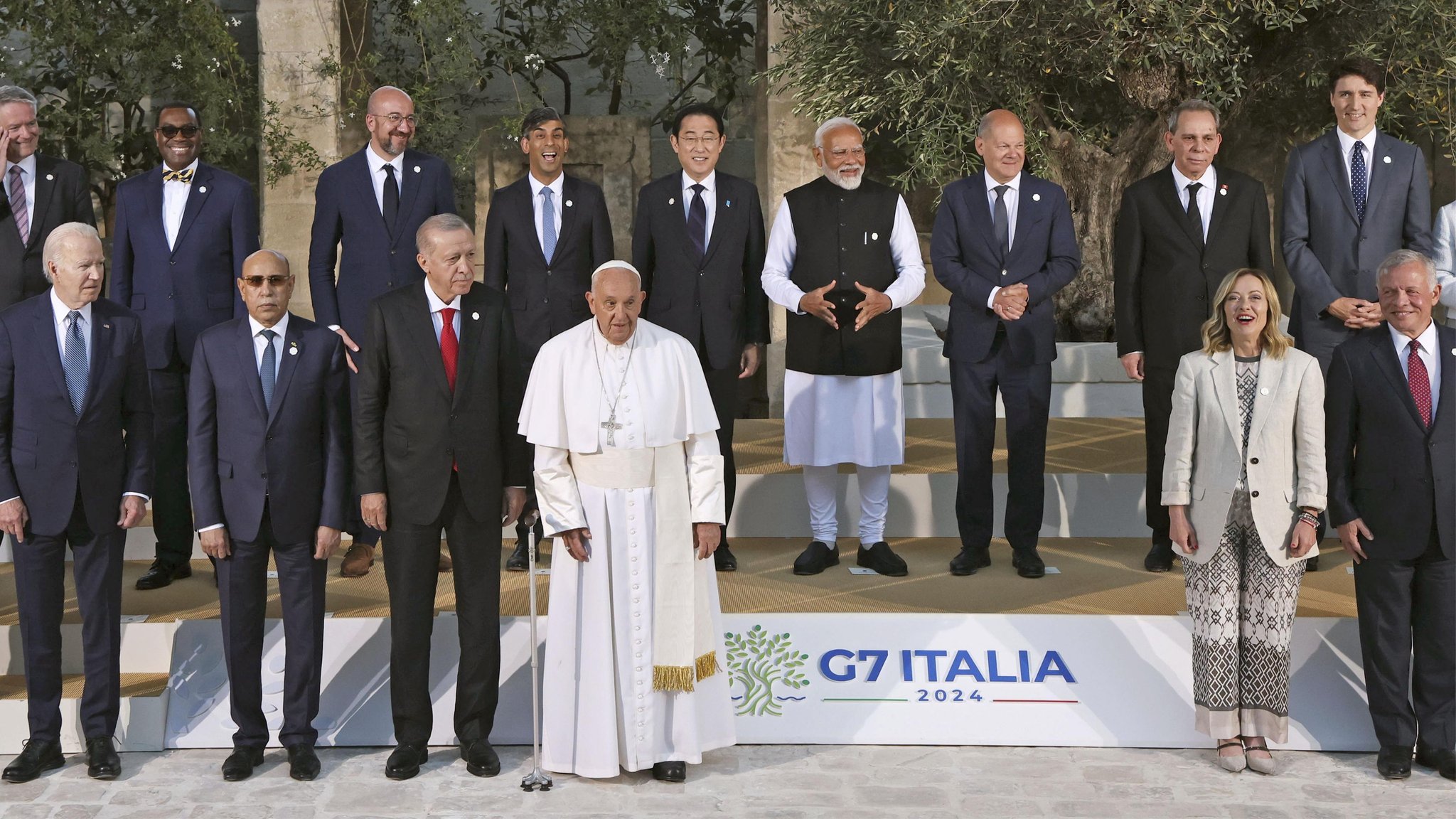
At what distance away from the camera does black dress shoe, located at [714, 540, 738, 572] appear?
601 centimetres

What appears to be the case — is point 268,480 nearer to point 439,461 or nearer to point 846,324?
point 439,461

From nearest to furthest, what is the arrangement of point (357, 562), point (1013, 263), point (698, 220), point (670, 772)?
1. point (670, 772)
2. point (1013, 263)
3. point (698, 220)
4. point (357, 562)

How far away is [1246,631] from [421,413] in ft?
8.47

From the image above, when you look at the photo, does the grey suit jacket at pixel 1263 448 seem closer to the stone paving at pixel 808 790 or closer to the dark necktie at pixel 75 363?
the stone paving at pixel 808 790

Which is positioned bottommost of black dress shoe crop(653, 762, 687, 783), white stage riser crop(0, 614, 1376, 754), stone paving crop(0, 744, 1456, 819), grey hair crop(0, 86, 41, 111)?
stone paving crop(0, 744, 1456, 819)

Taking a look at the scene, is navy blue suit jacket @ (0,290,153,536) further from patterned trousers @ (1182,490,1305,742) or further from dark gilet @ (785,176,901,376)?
patterned trousers @ (1182,490,1305,742)

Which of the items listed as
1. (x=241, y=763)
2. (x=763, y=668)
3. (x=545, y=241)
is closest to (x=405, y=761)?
(x=241, y=763)

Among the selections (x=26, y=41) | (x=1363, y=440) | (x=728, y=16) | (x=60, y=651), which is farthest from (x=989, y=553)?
(x=26, y=41)

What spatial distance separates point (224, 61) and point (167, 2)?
0.50 meters

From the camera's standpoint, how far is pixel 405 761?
4.72 meters

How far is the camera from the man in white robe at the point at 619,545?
15.2 feet

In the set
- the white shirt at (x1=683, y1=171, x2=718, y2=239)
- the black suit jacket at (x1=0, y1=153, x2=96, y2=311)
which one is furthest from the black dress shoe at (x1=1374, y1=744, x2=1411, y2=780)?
the black suit jacket at (x1=0, y1=153, x2=96, y2=311)

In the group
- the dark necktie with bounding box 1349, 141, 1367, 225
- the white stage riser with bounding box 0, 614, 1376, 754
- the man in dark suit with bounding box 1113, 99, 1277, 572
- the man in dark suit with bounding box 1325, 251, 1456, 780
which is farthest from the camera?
the man in dark suit with bounding box 1113, 99, 1277, 572

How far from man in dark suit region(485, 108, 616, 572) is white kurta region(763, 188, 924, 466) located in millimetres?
667
